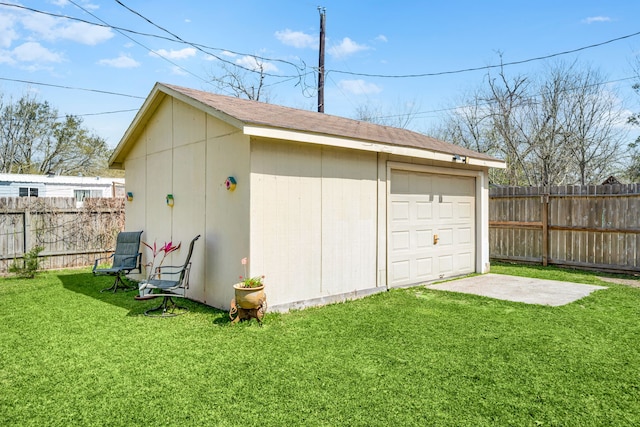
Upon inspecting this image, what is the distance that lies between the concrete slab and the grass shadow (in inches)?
149

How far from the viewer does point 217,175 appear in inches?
219

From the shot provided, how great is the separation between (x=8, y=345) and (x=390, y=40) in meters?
14.8

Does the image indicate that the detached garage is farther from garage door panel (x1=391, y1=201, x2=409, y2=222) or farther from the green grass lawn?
the green grass lawn

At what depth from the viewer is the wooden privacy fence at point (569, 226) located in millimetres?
8242

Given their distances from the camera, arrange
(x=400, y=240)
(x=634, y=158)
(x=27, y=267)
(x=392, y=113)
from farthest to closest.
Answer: (x=392, y=113) < (x=634, y=158) < (x=27, y=267) < (x=400, y=240)

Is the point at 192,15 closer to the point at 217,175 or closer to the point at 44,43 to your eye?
the point at 217,175

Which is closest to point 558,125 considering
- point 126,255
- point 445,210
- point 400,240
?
point 445,210

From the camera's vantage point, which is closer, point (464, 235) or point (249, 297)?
point (249, 297)

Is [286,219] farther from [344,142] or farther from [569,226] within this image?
[569,226]

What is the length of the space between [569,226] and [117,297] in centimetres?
915

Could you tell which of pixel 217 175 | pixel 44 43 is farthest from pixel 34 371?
pixel 44 43

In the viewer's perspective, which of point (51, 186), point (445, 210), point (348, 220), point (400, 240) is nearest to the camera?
point (348, 220)

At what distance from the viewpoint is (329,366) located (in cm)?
345


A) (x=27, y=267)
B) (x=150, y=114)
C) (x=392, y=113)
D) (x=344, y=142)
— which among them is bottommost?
(x=27, y=267)
